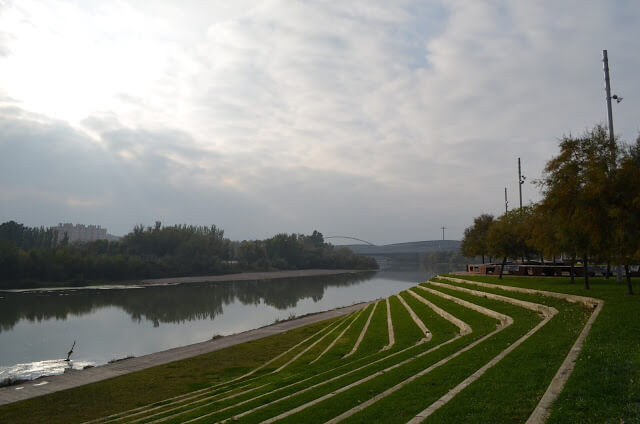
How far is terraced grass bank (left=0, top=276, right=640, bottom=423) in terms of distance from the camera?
6520 mm

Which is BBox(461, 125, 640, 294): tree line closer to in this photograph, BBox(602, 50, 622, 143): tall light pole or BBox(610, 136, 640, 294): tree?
BBox(610, 136, 640, 294): tree

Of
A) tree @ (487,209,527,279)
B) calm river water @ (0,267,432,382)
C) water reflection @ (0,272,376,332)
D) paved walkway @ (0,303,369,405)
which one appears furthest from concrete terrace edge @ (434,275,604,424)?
water reflection @ (0,272,376,332)

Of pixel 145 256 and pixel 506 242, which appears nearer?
pixel 506 242

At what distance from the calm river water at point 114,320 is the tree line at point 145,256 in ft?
45.6

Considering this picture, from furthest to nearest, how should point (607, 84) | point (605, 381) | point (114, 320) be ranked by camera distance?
point (114, 320)
point (607, 84)
point (605, 381)

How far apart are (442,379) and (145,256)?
420ft

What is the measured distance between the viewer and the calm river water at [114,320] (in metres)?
29.6

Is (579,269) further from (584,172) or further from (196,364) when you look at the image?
(196,364)

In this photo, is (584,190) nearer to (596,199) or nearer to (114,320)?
(596,199)

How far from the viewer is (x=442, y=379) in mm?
8562

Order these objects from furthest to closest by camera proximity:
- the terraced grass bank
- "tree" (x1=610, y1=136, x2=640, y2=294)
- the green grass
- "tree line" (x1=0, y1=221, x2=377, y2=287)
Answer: "tree line" (x1=0, y1=221, x2=377, y2=287), "tree" (x1=610, y1=136, x2=640, y2=294), the terraced grass bank, the green grass

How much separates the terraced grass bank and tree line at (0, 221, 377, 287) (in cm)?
7978

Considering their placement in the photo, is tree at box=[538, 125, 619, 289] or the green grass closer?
the green grass

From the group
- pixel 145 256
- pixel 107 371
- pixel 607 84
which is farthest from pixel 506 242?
pixel 145 256
